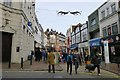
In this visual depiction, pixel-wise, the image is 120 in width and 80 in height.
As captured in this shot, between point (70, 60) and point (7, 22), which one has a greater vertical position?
point (7, 22)

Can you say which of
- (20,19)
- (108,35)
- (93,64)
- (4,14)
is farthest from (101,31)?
(93,64)

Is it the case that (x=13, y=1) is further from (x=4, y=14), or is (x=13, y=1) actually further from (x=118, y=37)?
(x=118, y=37)

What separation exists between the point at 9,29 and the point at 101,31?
16960 millimetres

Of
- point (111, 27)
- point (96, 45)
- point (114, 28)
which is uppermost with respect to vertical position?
point (111, 27)

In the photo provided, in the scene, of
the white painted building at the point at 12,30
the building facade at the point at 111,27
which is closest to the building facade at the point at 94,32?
the building facade at the point at 111,27

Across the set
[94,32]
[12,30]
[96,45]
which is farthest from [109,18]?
[12,30]

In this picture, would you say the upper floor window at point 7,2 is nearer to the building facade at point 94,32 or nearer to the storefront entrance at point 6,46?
the storefront entrance at point 6,46

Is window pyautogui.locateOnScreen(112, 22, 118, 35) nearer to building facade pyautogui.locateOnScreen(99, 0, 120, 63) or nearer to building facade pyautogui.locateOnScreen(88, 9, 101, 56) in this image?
building facade pyautogui.locateOnScreen(99, 0, 120, 63)

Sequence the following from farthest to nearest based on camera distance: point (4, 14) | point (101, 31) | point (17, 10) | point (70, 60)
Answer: point (101, 31) < point (17, 10) < point (4, 14) < point (70, 60)

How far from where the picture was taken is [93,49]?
134 ft

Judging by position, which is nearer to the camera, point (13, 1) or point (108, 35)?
point (13, 1)

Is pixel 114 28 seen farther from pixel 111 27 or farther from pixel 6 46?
pixel 6 46

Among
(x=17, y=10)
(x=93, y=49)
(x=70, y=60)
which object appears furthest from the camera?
(x=93, y=49)

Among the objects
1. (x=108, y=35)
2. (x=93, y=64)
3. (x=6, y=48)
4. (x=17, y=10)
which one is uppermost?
(x=17, y=10)
